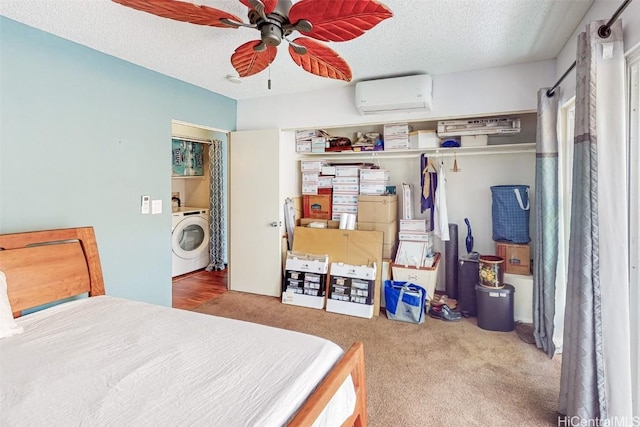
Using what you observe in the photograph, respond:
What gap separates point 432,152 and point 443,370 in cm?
227

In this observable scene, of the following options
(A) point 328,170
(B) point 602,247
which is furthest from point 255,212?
(B) point 602,247

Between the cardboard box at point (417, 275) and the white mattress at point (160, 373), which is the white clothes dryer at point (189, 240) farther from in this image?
the cardboard box at point (417, 275)

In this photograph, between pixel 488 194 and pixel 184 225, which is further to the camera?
pixel 184 225

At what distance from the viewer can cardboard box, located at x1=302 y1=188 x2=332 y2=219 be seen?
3.96 metres

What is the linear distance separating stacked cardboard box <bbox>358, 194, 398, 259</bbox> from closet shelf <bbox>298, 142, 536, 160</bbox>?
529mm

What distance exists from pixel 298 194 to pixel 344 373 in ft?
Answer: 10.3

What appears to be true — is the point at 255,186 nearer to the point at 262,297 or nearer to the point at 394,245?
the point at 262,297

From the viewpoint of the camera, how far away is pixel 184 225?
4.73m

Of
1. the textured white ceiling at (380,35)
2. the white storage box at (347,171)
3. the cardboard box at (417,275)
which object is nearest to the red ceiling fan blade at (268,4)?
the textured white ceiling at (380,35)

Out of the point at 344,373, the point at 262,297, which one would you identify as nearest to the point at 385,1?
the point at 344,373

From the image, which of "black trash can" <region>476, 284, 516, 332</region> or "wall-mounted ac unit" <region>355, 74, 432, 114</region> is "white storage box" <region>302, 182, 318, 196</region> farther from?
"black trash can" <region>476, 284, 516, 332</region>

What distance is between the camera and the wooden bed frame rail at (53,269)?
182cm

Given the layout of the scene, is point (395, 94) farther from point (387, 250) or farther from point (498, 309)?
point (498, 309)

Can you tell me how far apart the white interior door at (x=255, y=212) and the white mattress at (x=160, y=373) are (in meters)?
2.11
